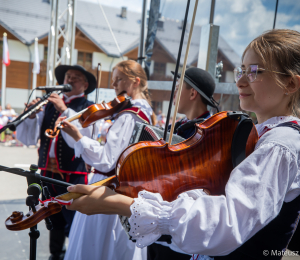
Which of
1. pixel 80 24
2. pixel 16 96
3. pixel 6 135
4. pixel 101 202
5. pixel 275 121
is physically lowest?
pixel 6 135

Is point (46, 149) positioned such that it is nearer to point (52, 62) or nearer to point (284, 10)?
point (284, 10)

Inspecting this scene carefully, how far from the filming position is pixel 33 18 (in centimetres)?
1827

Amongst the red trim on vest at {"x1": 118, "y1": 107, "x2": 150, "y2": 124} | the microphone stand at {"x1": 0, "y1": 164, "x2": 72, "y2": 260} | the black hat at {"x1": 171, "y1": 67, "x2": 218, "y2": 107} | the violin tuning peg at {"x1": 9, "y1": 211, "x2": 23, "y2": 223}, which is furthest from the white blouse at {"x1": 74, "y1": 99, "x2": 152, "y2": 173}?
the violin tuning peg at {"x1": 9, "y1": 211, "x2": 23, "y2": 223}

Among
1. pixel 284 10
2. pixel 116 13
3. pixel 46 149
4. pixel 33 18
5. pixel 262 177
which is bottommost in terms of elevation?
pixel 46 149

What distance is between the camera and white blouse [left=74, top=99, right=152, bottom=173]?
6.79 feet

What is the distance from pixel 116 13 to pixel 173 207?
23066mm

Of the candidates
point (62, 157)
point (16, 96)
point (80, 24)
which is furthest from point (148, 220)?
point (80, 24)

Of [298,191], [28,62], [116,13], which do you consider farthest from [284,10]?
[116,13]

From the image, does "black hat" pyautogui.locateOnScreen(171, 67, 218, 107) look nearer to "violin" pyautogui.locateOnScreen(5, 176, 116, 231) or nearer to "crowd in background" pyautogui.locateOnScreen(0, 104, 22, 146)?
"violin" pyautogui.locateOnScreen(5, 176, 116, 231)

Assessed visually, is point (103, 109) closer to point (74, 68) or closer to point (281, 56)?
point (74, 68)

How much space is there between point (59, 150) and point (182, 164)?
2.08 meters

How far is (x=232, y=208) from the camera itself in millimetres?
690

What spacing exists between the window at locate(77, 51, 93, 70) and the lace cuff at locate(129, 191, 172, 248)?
18089 mm

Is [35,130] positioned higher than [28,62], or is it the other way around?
[28,62]
